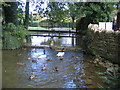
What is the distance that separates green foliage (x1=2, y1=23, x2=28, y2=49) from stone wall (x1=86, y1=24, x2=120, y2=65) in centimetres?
402

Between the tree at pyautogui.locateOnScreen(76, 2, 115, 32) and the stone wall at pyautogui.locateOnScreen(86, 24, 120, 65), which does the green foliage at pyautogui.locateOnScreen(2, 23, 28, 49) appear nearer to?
the stone wall at pyautogui.locateOnScreen(86, 24, 120, 65)

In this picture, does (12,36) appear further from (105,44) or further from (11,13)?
(105,44)

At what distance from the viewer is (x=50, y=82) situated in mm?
4371

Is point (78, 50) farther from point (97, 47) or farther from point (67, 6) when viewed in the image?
point (67, 6)

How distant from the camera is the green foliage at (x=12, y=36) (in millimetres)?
8695

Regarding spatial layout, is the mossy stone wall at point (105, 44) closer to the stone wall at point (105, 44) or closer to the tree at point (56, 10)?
the stone wall at point (105, 44)

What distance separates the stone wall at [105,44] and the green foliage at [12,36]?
402 cm

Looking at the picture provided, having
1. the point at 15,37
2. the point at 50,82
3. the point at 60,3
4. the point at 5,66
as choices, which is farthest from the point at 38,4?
the point at 50,82

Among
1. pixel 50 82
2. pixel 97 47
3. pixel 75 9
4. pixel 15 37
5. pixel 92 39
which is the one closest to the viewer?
pixel 50 82

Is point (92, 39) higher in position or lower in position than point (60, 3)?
lower

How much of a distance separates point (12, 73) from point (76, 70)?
2092 millimetres

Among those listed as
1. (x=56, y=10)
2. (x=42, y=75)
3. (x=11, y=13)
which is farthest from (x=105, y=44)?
(x=56, y=10)

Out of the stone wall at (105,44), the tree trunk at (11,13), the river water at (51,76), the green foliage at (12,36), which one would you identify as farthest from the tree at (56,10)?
the river water at (51,76)

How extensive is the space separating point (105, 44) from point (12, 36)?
4957 millimetres
